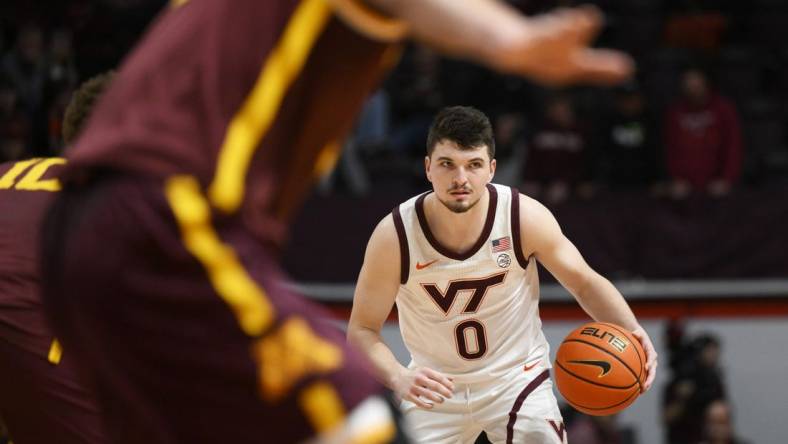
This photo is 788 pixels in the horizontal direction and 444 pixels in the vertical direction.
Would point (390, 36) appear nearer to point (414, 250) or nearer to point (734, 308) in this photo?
point (414, 250)

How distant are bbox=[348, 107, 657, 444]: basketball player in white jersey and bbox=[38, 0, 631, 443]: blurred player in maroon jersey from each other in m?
3.32

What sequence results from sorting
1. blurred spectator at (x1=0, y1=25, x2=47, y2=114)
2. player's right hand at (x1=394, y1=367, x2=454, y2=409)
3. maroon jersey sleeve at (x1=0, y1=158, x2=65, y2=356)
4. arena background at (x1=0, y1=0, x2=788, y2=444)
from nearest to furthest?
maroon jersey sleeve at (x1=0, y1=158, x2=65, y2=356), player's right hand at (x1=394, y1=367, x2=454, y2=409), arena background at (x1=0, y1=0, x2=788, y2=444), blurred spectator at (x1=0, y1=25, x2=47, y2=114)

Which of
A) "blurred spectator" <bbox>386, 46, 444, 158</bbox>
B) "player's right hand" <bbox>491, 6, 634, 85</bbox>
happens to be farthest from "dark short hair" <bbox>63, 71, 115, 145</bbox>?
"blurred spectator" <bbox>386, 46, 444, 158</bbox>

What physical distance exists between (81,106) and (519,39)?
196cm

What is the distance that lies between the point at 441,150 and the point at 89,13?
8.01m

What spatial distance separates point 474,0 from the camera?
2574mm

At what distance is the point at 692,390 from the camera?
36.8 ft

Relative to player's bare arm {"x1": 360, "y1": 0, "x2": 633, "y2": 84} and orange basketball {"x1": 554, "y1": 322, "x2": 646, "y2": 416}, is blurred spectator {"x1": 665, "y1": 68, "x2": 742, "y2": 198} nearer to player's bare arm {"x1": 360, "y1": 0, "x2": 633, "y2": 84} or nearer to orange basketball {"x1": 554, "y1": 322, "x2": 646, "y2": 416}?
orange basketball {"x1": 554, "y1": 322, "x2": 646, "y2": 416}

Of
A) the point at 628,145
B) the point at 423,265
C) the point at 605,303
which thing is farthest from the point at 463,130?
the point at 628,145

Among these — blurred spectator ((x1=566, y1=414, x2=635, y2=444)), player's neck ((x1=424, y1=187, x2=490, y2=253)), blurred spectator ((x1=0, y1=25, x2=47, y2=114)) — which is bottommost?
blurred spectator ((x1=566, y1=414, x2=635, y2=444))

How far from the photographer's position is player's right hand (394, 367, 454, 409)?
17.2 feet

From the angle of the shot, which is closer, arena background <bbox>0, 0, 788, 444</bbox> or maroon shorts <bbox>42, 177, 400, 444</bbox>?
maroon shorts <bbox>42, 177, 400, 444</bbox>

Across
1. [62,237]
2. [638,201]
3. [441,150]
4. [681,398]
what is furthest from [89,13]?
[62,237]

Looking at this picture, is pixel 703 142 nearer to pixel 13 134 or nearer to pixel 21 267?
pixel 13 134
